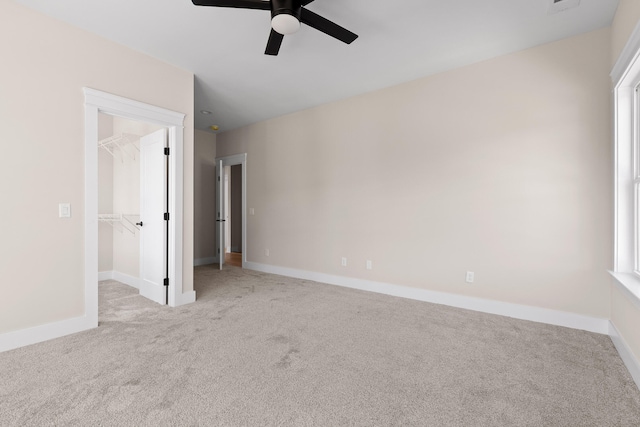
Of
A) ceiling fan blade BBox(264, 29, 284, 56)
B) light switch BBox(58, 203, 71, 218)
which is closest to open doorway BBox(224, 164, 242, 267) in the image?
light switch BBox(58, 203, 71, 218)

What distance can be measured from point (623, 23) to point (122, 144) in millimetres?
5768

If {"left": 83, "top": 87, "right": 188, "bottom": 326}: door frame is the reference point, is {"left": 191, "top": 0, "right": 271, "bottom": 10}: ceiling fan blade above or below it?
above

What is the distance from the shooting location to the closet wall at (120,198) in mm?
4508

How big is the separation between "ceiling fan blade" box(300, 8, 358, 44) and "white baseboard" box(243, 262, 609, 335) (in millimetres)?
2980

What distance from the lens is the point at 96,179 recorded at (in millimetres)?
2979

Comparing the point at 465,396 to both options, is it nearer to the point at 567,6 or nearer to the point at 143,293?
the point at 567,6

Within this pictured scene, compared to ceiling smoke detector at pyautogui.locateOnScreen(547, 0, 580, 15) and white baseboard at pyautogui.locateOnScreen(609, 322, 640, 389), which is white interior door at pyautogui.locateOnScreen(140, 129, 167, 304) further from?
white baseboard at pyautogui.locateOnScreen(609, 322, 640, 389)

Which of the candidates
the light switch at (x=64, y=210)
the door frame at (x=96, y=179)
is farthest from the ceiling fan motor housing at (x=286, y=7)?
the light switch at (x=64, y=210)

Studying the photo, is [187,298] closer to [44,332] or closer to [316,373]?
[44,332]

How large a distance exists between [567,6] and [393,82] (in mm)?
1853

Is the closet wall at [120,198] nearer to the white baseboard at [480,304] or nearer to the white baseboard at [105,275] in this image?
the white baseboard at [105,275]

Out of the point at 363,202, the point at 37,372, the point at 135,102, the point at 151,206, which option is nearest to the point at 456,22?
the point at 363,202

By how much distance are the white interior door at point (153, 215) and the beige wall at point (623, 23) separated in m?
4.23

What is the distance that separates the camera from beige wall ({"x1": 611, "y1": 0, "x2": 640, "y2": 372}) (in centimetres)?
211
